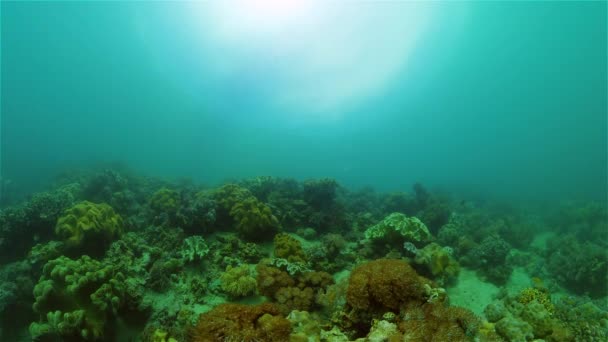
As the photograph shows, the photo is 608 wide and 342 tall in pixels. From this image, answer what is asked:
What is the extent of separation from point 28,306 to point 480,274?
44.6 ft

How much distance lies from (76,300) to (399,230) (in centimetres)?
847

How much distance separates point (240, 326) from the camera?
4.45m

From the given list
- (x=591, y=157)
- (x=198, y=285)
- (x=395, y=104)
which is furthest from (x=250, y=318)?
(x=395, y=104)

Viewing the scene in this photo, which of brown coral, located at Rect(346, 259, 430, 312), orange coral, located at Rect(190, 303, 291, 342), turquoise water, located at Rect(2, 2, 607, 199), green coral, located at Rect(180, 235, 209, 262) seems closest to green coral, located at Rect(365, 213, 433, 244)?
brown coral, located at Rect(346, 259, 430, 312)

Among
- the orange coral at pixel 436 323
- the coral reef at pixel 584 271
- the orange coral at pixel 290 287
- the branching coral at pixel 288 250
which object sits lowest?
the coral reef at pixel 584 271

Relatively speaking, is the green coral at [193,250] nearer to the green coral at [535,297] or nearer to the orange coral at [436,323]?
the orange coral at [436,323]

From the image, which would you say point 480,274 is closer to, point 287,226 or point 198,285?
point 287,226

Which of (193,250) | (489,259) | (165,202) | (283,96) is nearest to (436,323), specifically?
(193,250)

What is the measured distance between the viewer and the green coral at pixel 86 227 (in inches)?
307

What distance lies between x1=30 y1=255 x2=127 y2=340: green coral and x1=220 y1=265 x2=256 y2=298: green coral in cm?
216

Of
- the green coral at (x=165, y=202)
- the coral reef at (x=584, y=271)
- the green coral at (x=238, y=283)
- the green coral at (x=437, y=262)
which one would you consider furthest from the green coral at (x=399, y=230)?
the green coral at (x=165, y=202)

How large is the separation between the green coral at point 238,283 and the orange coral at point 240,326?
5.72ft

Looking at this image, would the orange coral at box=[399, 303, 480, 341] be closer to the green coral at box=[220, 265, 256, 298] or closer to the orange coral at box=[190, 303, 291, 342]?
the orange coral at box=[190, 303, 291, 342]

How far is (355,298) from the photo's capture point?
15.9 ft
